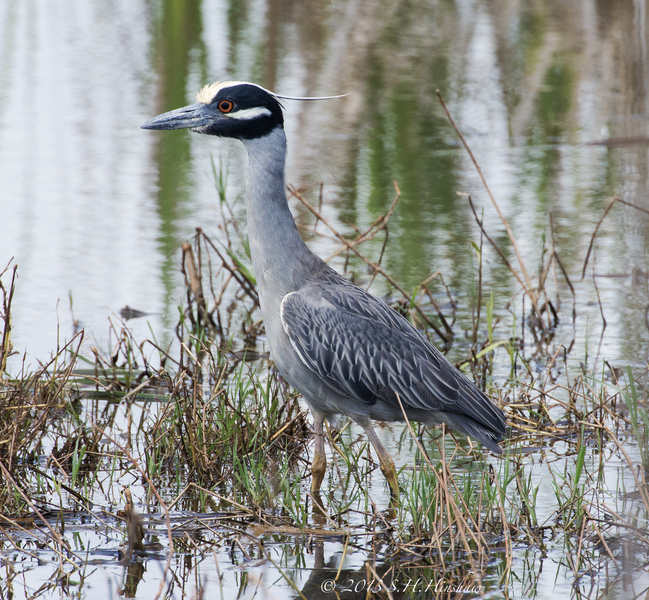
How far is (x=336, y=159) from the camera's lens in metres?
11.2

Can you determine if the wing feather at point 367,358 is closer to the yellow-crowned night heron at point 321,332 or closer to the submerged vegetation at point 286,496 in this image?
the yellow-crowned night heron at point 321,332

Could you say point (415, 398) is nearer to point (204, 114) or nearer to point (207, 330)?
point (204, 114)

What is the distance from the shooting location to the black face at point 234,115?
5.25 m

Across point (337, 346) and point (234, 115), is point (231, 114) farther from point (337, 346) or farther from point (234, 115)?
point (337, 346)

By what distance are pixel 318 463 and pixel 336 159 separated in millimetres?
6664

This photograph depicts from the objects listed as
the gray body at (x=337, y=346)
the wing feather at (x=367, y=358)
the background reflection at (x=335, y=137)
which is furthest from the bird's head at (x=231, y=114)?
the background reflection at (x=335, y=137)

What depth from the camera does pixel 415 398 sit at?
16.4ft

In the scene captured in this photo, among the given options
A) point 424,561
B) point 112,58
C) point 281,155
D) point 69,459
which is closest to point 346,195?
point 281,155

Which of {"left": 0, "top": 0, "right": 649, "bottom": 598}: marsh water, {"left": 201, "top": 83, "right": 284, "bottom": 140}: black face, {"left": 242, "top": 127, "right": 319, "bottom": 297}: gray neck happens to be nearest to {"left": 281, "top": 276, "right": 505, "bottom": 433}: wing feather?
{"left": 242, "top": 127, "right": 319, "bottom": 297}: gray neck

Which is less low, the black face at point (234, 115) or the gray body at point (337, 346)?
the black face at point (234, 115)

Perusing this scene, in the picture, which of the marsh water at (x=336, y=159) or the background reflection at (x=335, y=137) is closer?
the marsh water at (x=336, y=159)

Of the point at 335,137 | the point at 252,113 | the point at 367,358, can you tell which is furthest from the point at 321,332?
the point at 335,137

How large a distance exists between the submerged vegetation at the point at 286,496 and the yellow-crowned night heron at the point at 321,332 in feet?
0.74

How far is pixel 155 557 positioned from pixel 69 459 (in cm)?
114
